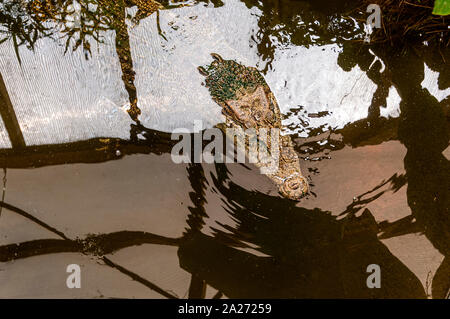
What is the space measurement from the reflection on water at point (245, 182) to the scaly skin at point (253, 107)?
48 millimetres

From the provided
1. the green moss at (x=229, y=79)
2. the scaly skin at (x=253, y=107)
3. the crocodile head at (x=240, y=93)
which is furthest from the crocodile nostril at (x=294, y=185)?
the green moss at (x=229, y=79)

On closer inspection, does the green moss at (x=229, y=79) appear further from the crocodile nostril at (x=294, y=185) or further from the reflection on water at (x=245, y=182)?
the crocodile nostril at (x=294, y=185)

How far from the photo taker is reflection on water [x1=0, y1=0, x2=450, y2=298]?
46.8 inches

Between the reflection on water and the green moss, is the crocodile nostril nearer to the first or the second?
the reflection on water

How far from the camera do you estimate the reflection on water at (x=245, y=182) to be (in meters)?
1.19

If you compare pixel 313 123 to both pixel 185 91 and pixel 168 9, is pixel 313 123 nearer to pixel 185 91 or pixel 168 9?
pixel 185 91

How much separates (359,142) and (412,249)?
51 centimetres

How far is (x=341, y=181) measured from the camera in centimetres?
122

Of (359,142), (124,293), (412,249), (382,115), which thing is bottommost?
(124,293)

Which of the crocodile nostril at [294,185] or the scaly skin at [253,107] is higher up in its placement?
the scaly skin at [253,107]

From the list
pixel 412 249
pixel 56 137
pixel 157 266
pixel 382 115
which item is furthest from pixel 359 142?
pixel 56 137

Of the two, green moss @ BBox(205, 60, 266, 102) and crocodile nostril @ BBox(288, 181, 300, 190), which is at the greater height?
green moss @ BBox(205, 60, 266, 102)

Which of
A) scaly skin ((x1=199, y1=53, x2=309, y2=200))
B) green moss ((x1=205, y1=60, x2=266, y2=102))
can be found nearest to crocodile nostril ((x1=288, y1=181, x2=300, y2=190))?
scaly skin ((x1=199, y1=53, x2=309, y2=200))

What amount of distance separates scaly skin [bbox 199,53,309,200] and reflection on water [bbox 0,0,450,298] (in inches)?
1.9
